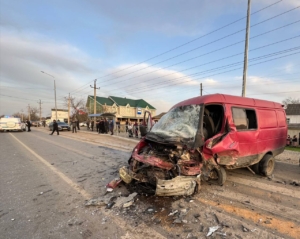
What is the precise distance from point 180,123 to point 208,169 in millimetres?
1311

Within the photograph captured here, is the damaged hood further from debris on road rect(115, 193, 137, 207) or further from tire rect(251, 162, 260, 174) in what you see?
tire rect(251, 162, 260, 174)

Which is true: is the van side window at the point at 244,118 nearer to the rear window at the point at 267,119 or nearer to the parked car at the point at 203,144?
the parked car at the point at 203,144

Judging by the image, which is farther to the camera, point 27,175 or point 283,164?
point 283,164

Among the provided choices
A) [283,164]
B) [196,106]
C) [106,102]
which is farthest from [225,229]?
[106,102]

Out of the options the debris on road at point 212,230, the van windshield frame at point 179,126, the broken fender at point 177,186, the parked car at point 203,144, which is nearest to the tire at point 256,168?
the parked car at point 203,144

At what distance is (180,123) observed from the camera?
502 centimetres

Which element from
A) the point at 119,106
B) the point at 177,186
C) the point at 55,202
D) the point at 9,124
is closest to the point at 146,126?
the point at 177,186

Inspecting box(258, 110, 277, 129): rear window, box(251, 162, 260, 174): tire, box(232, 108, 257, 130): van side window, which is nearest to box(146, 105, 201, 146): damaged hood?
box(232, 108, 257, 130): van side window

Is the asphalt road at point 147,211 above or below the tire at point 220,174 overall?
below

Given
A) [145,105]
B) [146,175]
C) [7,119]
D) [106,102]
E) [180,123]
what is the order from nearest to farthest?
[146,175], [180,123], [7,119], [106,102], [145,105]

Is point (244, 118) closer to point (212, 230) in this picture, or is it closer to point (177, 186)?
point (177, 186)

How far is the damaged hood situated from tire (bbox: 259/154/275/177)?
2.65 metres

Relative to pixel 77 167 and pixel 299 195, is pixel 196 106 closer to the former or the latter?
pixel 299 195

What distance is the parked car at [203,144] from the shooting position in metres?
4.00
